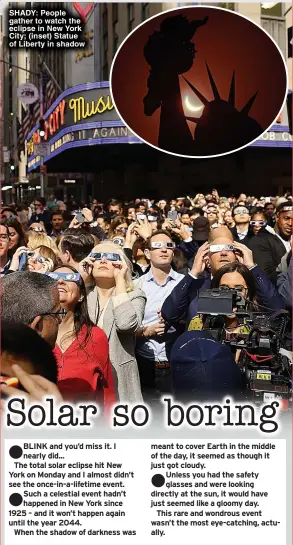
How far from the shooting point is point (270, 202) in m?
10.9

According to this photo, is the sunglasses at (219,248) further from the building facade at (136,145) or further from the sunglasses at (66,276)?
the sunglasses at (66,276)

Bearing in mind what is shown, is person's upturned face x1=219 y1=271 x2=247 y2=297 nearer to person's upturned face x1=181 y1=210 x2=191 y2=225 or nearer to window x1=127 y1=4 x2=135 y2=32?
window x1=127 y1=4 x2=135 y2=32

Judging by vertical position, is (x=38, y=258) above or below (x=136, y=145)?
below

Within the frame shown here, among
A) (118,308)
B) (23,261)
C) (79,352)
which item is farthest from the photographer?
(23,261)

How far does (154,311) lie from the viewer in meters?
5.29

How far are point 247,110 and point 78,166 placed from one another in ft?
38.3

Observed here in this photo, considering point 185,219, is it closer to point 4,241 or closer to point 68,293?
point 4,241

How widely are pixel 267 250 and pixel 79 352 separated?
401 centimetres

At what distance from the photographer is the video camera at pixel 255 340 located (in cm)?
281
